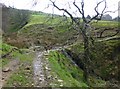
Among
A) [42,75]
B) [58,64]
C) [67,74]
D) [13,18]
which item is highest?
[13,18]

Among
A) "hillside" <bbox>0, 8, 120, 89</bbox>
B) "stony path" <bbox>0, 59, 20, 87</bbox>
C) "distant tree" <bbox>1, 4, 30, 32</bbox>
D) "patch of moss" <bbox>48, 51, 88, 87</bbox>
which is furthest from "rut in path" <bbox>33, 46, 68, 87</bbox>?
"distant tree" <bbox>1, 4, 30, 32</bbox>

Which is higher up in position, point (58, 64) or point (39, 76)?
point (39, 76)

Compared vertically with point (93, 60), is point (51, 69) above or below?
above

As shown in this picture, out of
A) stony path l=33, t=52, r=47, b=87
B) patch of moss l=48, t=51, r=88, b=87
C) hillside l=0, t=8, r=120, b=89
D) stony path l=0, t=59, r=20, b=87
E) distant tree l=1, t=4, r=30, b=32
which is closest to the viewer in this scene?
stony path l=33, t=52, r=47, b=87

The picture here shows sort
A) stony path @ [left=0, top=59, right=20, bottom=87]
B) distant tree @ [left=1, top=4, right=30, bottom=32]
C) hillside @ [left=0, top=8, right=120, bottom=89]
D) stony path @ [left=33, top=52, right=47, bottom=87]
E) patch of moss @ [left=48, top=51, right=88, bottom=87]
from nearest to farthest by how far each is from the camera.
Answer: stony path @ [left=33, top=52, right=47, bottom=87], stony path @ [left=0, top=59, right=20, bottom=87], hillside @ [left=0, top=8, right=120, bottom=89], patch of moss @ [left=48, top=51, right=88, bottom=87], distant tree @ [left=1, top=4, right=30, bottom=32]

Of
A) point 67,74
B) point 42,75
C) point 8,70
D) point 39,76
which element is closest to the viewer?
point 39,76

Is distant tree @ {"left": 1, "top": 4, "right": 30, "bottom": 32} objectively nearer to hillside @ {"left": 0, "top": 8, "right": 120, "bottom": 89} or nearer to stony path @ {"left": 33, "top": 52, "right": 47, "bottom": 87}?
hillside @ {"left": 0, "top": 8, "right": 120, "bottom": 89}

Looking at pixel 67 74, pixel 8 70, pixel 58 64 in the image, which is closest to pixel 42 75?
pixel 8 70

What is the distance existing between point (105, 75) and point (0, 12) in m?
34.2

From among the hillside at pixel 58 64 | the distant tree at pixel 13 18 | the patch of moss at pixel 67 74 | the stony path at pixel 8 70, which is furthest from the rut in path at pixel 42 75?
the distant tree at pixel 13 18

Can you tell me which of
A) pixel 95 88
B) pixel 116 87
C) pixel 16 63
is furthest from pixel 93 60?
pixel 16 63

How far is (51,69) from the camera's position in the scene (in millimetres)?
18672

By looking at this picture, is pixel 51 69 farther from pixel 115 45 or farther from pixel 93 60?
pixel 115 45

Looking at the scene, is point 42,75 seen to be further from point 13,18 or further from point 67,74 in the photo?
point 13,18
